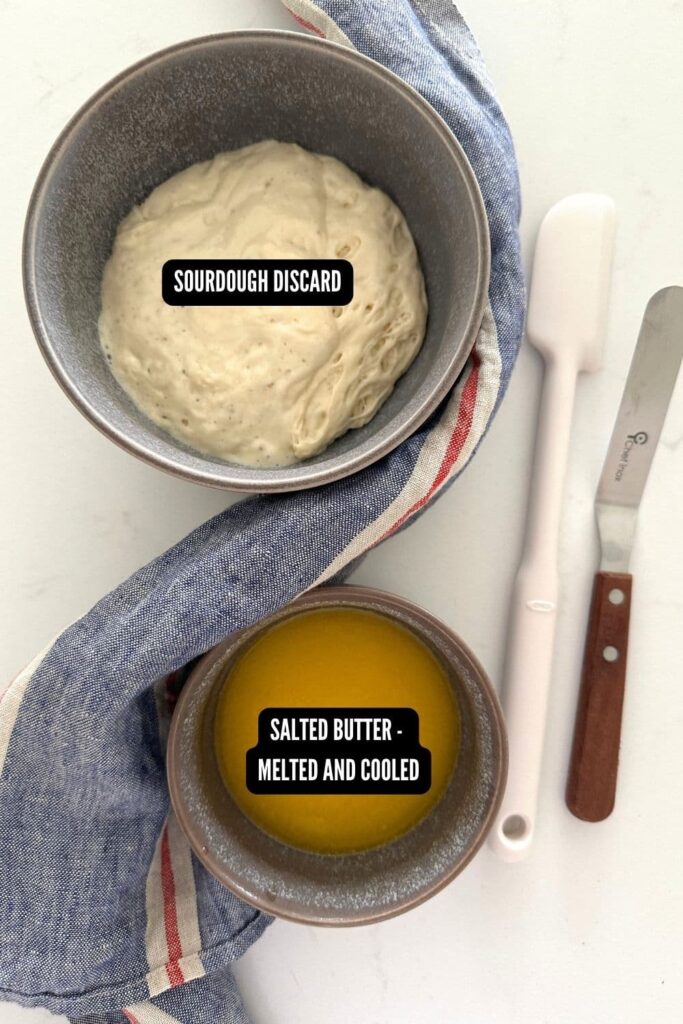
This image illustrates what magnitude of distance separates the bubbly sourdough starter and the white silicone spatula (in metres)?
0.15

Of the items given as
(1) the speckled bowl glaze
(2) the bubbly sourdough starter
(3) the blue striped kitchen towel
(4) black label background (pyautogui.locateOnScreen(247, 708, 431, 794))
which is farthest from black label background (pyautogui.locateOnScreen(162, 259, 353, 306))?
(4) black label background (pyautogui.locateOnScreen(247, 708, 431, 794))

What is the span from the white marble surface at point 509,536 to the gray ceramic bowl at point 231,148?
0.51ft

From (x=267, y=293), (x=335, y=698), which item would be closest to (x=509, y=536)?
(x=335, y=698)

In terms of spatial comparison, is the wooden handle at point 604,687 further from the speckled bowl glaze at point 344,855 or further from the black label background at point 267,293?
the black label background at point 267,293

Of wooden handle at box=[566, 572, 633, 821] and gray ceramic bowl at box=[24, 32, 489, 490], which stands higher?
gray ceramic bowl at box=[24, 32, 489, 490]

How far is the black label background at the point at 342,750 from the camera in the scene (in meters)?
0.76

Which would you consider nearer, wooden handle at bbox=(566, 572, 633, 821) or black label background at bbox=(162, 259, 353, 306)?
black label background at bbox=(162, 259, 353, 306)

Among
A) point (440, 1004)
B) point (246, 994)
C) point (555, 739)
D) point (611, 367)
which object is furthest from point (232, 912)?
point (611, 367)

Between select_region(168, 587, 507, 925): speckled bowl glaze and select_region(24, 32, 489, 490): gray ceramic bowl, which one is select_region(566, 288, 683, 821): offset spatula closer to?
select_region(168, 587, 507, 925): speckled bowl glaze

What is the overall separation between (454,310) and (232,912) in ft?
1.86

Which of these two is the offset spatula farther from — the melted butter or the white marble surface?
the melted butter

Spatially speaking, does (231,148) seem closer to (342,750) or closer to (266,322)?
(266,322)

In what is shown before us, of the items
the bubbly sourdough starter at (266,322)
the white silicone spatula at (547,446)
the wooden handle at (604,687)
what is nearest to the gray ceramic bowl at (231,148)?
the bubbly sourdough starter at (266,322)

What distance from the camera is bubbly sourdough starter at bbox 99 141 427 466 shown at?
0.65m
